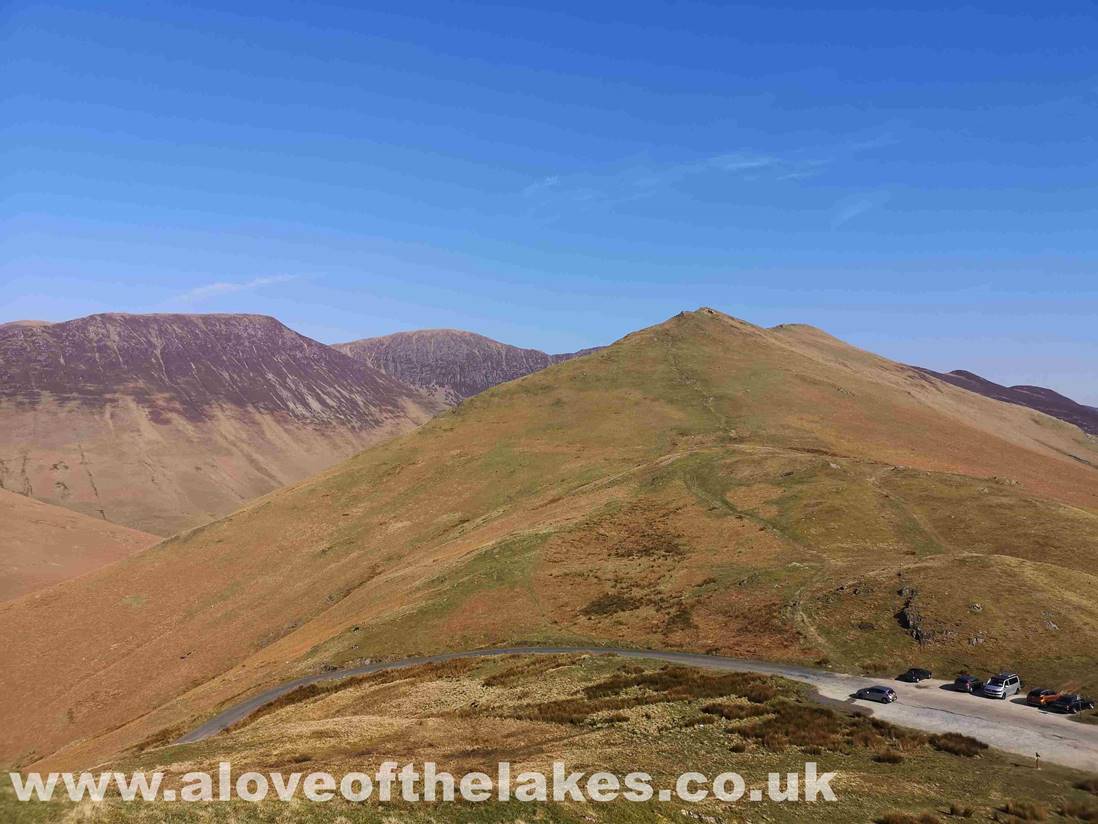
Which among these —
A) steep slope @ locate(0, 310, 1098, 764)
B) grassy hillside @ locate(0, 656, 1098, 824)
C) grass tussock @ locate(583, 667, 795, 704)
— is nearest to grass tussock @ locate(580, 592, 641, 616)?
steep slope @ locate(0, 310, 1098, 764)

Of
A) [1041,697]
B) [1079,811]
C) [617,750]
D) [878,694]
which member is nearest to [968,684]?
[1041,697]

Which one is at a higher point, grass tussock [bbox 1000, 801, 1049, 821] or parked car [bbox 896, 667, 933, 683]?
grass tussock [bbox 1000, 801, 1049, 821]

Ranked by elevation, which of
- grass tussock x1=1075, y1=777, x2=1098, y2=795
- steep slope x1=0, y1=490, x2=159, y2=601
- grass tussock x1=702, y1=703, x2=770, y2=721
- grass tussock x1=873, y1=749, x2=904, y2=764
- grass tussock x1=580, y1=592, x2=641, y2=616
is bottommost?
steep slope x1=0, y1=490, x2=159, y2=601

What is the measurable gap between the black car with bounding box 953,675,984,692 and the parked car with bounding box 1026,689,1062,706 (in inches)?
100

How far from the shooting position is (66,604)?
360ft

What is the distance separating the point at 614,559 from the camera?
78062 mm

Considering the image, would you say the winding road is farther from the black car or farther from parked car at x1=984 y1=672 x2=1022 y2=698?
parked car at x1=984 y1=672 x2=1022 y2=698

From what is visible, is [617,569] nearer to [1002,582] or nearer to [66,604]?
[1002,582]

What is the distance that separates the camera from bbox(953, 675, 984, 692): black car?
1702 inches

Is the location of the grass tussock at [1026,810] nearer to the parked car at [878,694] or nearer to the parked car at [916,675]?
the parked car at [878,694]

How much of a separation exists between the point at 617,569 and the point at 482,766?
4610cm

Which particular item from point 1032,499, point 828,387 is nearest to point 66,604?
point 1032,499

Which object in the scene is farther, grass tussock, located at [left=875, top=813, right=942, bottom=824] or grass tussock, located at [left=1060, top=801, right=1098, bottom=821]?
grass tussock, located at [left=1060, top=801, right=1098, bottom=821]

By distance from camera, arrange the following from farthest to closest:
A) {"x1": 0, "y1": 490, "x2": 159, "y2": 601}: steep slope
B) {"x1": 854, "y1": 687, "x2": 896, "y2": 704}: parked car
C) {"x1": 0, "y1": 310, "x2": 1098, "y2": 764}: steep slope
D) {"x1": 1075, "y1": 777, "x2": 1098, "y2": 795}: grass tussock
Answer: {"x1": 0, "y1": 490, "x2": 159, "y2": 601}: steep slope
{"x1": 0, "y1": 310, "x2": 1098, "y2": 764}: steep slope
{"x1": 854, "y1": 687, "x2": 896, "y2": 704}: parked car
{"x1": 1075, "y1": 777, "x2": 1098, "y2": 795}: grass tussock
